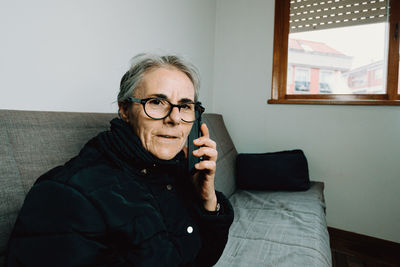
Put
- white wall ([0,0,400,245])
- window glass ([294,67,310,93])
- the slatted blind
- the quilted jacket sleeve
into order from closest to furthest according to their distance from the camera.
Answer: the quilted jacket sleeve
white wall ([0,0,400,245])
the slatted blind
window glass ([294,67,310,93])

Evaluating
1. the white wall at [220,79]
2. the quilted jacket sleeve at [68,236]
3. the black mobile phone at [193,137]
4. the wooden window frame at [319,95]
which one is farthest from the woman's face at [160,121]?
the wooden window frame at [319,95]

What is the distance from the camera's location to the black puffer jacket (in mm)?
532

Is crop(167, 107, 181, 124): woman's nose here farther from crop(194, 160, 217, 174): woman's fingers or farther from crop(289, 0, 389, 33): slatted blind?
crop(289, 0, 389, 33): slatted blind

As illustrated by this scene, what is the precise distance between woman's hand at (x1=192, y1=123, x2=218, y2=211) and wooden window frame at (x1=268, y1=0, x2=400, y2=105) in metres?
1.64

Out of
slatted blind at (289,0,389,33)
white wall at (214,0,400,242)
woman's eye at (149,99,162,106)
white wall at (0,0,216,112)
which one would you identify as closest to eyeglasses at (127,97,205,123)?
woman's eye at (149,99,162,106)

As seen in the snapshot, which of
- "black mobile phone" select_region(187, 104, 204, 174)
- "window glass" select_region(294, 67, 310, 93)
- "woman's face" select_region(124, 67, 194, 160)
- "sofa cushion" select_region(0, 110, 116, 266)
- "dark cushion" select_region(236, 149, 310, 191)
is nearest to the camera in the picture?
"sofa cushion" select_region(0, 110, 116, 266)

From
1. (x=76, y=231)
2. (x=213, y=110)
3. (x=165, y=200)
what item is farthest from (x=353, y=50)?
(x=76, y=231)

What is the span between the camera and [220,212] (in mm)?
938

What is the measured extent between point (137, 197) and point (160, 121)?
0.86 feet

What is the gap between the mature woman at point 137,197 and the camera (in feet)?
1.77

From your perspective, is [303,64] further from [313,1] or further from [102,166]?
[102,166]

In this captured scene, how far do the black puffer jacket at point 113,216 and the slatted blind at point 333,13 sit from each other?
2152 millimetres

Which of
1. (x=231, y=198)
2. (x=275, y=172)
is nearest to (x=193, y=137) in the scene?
(x=231, y=198)

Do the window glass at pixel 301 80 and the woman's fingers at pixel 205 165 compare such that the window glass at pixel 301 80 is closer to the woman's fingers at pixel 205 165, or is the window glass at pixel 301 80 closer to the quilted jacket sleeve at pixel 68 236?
the woman's fingers at pixel 205 165
